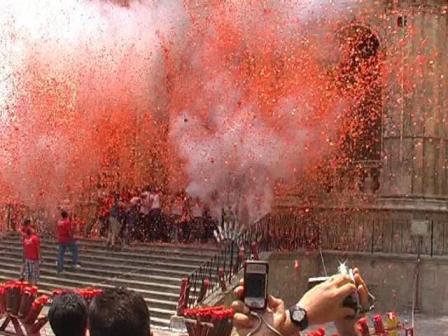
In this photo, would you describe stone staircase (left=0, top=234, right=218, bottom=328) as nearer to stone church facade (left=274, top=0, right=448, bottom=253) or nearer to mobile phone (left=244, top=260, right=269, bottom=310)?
stone church facade (left=274, top=0, right=448, bottom=253)

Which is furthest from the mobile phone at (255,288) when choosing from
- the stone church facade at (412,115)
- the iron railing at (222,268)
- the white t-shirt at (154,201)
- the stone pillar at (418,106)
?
the white t-shirt at (154,201)

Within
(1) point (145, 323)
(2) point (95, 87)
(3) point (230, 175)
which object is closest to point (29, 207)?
(2) point (95, 87)

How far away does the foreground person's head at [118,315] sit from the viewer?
3781mm

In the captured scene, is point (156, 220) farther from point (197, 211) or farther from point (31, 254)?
point (31, 254)

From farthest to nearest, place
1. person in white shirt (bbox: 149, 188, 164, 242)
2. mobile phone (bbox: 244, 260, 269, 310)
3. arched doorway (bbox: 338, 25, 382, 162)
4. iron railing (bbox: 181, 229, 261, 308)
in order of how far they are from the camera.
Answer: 1. person in white shirt (bbox: 149, 188, 164, 242)
2. arched doorway (bbox: 338, 25, 382, 162)
3. iron railing (bbox: 181, 229, 261, 308)
4. mobile phone (bbox: 244, 260, 269, 310)

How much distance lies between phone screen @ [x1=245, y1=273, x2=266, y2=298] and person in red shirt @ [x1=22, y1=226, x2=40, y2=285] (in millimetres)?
13456

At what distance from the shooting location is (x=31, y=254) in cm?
1877

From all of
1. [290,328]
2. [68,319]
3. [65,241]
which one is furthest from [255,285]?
[65,241]

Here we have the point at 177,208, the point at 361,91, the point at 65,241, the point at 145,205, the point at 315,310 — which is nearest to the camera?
the point at 315,310

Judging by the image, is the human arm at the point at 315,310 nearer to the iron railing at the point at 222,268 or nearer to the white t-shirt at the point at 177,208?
the iron railing at the point at 222,268

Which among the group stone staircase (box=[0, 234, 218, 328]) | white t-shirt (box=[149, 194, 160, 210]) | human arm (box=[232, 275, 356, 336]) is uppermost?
white t-shirt (box=[149, 194, 160, 210])

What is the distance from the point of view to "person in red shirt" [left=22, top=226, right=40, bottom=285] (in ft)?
61.5

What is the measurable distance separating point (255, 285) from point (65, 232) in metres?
14.7

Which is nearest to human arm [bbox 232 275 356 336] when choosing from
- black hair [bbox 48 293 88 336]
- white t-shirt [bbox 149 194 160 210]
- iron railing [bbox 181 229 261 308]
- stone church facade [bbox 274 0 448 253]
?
black hair [bbox 48 293 88 336]
